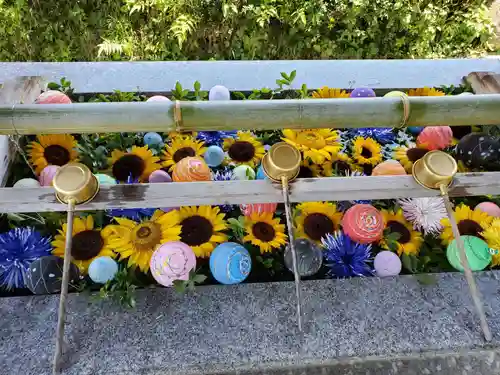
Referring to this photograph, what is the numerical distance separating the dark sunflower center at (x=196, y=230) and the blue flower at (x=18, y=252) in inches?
14.7

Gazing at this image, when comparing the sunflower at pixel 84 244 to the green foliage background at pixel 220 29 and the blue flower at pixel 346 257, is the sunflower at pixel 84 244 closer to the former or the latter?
the blue flower at pixel 346 257

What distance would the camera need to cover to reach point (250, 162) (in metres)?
1.71

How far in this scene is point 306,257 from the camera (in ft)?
4.34

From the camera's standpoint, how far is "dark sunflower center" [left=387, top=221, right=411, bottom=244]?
1.50 m

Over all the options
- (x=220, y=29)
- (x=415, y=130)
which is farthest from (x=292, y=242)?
(x=220, y=29)

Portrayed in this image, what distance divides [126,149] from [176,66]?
496 millimetres

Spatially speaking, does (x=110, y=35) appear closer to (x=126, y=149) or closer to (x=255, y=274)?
(x=126, y=149)

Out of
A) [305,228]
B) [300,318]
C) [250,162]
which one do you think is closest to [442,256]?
[305,228]

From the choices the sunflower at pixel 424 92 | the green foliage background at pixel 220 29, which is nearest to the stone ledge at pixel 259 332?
the sunflower at pixel 424 92

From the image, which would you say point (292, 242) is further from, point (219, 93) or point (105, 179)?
point (219, 93)

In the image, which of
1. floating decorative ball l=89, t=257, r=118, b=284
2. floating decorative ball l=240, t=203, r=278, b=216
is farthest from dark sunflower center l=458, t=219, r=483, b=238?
floating decorative ball l=89, t=257, r=118, b=284

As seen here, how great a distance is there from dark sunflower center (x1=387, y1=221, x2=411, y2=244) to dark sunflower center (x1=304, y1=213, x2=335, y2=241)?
187mm

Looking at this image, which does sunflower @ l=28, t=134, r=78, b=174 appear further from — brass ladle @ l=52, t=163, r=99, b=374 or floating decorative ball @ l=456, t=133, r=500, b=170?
floating decorative ball @ l=456, t=133, r=500, b=170

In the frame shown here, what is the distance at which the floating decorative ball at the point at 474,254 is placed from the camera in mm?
1408
